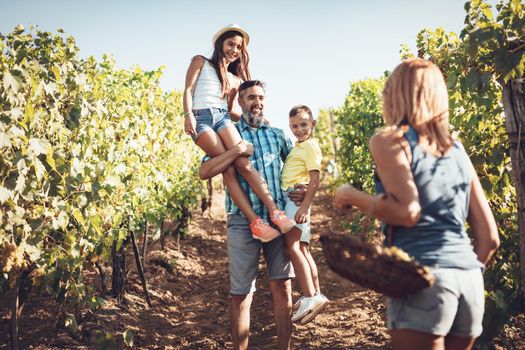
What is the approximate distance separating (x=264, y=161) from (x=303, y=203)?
0.40m

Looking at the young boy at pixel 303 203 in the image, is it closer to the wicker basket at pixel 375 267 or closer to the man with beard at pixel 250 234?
the man with beard at pixel 250 234

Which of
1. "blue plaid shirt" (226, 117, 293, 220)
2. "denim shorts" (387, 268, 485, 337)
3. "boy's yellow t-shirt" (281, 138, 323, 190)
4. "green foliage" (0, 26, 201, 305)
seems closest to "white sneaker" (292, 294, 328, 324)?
"blue plaid shirt" (226, 117, 293, 220)

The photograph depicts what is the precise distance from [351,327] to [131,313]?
2361mm

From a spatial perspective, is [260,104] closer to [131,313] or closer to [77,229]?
[77,229]

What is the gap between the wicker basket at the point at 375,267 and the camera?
1.67 m

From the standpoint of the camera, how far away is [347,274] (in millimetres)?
1916

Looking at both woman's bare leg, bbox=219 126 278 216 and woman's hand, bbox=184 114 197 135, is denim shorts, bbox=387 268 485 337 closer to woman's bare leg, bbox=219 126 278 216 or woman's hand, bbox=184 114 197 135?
woman's bare leg, bbox=219 126 278 216

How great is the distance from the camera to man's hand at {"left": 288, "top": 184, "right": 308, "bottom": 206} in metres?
3.38

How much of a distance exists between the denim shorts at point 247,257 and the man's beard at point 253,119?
0.64m

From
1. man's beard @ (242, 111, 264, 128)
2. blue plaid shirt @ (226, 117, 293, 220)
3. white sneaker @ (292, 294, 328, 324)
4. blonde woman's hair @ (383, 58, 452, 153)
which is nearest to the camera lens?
blonde woman's hair @ (383, 58, 452, 153)

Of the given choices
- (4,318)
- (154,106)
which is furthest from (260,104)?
(154,106)

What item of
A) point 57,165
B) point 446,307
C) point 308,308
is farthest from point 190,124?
point 446,307

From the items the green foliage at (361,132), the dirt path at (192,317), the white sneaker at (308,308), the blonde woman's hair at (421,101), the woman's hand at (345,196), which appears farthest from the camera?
the green foliage at (361,132)

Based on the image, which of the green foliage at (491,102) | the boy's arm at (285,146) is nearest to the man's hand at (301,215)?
the boy's arm at (285,146)
